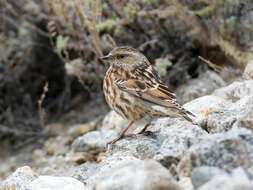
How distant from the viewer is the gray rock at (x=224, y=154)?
2.79 m

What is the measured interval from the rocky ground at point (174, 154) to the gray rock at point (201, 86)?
0.04 ft

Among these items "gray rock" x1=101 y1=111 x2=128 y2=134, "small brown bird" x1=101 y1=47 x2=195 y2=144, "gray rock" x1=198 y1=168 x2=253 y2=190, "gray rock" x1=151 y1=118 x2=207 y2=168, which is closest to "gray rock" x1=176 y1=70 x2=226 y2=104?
"gray rock" x1=101 y1=111 x2=128 y2=134

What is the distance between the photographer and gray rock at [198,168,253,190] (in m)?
2.36

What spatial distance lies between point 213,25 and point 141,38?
1.25 m

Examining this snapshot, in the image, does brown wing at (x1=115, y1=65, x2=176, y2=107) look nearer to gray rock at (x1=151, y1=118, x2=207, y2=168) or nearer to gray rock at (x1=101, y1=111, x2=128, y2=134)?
gray rock at (x1=151, y1=118, x2=207, y2=168)

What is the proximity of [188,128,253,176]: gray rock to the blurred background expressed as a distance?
95.7 inches

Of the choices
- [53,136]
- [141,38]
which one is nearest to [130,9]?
[141,38]

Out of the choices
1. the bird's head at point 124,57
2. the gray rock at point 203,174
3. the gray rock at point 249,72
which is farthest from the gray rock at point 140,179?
the gray rock at point 249,72

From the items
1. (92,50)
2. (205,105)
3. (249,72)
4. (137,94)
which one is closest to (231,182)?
(137,94)

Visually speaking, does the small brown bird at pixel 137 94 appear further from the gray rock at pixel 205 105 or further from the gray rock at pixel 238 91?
the gray rock at pixel 238 91

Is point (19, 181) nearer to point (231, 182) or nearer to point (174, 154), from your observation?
point (174, 154)

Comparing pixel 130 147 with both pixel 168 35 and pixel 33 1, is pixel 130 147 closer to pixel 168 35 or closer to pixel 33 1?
pixel 168 35

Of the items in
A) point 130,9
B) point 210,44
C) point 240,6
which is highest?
point 130,9

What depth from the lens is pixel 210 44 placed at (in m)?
6.26
